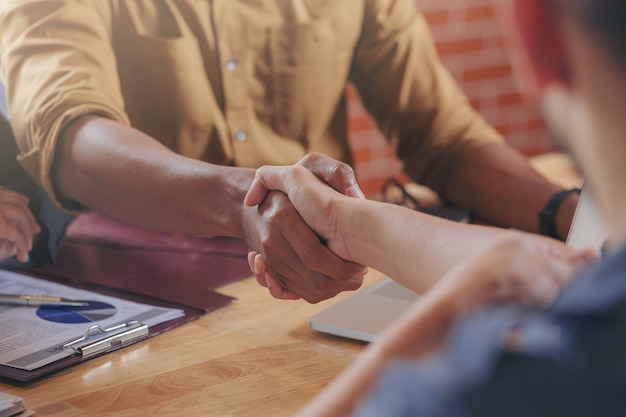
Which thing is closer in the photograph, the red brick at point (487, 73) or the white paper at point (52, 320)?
the white paper at point (52, 320)

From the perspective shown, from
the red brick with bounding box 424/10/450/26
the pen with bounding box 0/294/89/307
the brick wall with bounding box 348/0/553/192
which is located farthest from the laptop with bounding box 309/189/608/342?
the red brick with bounding box 424/10/450/26

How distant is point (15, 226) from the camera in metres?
1.21

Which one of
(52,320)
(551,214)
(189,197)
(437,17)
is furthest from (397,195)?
(437,17)

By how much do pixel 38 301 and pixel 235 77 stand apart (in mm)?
723

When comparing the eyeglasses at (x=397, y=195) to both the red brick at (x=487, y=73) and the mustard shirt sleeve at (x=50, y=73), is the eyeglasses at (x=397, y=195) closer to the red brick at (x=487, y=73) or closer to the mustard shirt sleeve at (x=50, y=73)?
the mustard shirt sleeve at (x=50, y=73)

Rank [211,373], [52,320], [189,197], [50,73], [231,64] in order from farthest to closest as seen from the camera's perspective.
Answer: [231,64] < [50,73] < [189,197] < [52,320] < [211,373]

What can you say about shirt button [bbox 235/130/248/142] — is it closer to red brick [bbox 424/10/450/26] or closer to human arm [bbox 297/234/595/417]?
human arm [bbox 297/234/595/417]

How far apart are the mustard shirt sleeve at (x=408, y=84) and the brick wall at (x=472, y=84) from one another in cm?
94

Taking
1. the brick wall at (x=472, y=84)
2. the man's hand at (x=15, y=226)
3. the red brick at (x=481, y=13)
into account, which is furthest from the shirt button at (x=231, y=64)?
the red brick at (x=481, y=13)

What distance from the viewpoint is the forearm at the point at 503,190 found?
1380 millimetres

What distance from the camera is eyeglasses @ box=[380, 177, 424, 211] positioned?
1.42 meters

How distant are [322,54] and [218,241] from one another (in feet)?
1.90

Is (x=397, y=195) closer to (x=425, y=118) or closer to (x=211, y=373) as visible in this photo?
(x=425, y=118)

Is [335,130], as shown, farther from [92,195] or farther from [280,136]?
[92,195]
